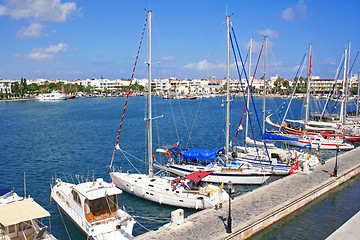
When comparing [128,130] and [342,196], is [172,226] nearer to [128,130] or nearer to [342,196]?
[342,196]

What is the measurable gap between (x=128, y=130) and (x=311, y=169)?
4127cm

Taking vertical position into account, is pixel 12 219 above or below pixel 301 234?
above

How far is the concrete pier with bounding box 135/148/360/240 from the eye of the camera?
15398mm

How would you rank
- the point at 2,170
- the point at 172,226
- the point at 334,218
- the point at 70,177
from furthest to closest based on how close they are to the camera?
the point at 2,170 → the point at 70,177 → the point at 334,218 → the point at 172,226

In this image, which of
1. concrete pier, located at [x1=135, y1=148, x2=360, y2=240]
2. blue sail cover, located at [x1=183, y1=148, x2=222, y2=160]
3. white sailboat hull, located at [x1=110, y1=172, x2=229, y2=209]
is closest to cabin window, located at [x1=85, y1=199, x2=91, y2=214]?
concrete pier, located at [x1=135, y1=148, x2=360, y2=240]

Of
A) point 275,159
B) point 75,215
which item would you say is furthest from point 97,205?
point 275,159

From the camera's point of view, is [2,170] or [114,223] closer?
[114,223]

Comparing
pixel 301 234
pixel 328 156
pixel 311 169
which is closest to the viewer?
pixel 301 234

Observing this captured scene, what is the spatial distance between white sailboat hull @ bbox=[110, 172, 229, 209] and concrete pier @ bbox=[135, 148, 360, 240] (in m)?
1.46

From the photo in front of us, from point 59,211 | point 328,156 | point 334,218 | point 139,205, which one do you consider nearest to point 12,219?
point 59,211

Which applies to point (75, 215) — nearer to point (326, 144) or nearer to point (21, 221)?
point (21, 221)

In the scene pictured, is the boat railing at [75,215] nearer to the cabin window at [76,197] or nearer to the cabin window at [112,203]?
the cabin window at [76,197]

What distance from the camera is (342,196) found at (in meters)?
22.8

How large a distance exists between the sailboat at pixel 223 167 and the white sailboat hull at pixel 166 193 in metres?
2.31
